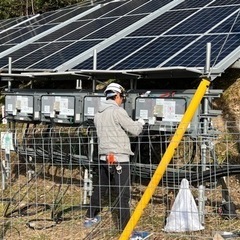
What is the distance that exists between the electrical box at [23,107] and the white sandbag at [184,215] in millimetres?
3313

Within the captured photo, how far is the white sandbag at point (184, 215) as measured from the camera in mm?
6391

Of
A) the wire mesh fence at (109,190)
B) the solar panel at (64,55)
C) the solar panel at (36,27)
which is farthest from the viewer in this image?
the solar panel at (36,27)

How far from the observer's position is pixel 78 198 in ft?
27.3

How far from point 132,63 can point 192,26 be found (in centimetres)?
145

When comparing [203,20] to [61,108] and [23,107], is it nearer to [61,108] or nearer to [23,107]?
[61,108]

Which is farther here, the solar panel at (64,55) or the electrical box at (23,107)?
the solar panel at (64,55)

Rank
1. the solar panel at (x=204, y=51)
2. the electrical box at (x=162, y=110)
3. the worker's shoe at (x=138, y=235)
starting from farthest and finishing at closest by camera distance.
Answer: the solar panel at (x=204, y=51), the electrical box at (x=162, y=110), the worker's shoe at (x=138, y=235)

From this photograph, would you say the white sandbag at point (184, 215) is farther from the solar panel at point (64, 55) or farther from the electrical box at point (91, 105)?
the solar panel at point (64, 55)

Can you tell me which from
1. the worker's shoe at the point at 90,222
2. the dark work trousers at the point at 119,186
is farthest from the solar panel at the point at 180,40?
the worker's shoe at the point at 90,222

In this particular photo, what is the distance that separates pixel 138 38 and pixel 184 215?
361cm

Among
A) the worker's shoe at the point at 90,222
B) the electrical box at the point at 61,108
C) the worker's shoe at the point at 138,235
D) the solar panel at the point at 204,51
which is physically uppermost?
the solar panel at the point at 204,51

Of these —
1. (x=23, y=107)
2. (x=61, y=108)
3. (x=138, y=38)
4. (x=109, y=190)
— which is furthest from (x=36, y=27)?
(x=109, y=190)

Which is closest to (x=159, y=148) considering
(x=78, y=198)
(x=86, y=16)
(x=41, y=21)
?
(x=78, y=198)

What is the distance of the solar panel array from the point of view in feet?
24.7
